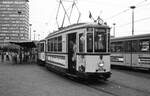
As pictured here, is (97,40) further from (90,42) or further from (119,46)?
(119,46)

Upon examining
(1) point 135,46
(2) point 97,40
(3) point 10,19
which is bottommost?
(1) point 135,46

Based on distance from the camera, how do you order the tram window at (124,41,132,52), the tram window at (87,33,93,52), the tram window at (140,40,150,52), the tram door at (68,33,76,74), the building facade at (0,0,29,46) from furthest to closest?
the building facade at (0,0,29,46) < the tram window at (124,41,132,52) < the tram window at (140,40,150,52) < the tram door at (68,33,76,74) < the tram window at (87,33,93,52)

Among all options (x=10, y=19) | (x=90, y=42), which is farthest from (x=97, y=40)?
(x=10, y=19)

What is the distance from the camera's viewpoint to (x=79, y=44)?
35.1ft

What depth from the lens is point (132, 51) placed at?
1625 cm

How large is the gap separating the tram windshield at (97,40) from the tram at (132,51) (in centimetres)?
588

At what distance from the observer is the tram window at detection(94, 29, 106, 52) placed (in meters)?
10.2

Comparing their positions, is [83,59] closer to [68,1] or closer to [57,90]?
[57,90]

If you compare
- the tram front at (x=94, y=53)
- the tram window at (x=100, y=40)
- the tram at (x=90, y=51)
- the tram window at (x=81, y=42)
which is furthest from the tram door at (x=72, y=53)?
the tram window at (x=100, y=40)

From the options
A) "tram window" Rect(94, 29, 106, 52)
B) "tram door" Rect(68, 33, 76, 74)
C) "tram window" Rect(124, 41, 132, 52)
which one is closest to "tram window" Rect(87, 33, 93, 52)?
"tram window" Rect(94, 29, 106, 52)

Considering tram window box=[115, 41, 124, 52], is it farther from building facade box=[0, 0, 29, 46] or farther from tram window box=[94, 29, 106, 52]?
building facade box=[0, 0, 29, 46]

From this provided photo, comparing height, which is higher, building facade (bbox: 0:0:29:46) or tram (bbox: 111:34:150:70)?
building facade (bbox: 0:0:29:46)

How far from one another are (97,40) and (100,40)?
0.62 feet

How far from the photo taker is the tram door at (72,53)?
37.3 feet
